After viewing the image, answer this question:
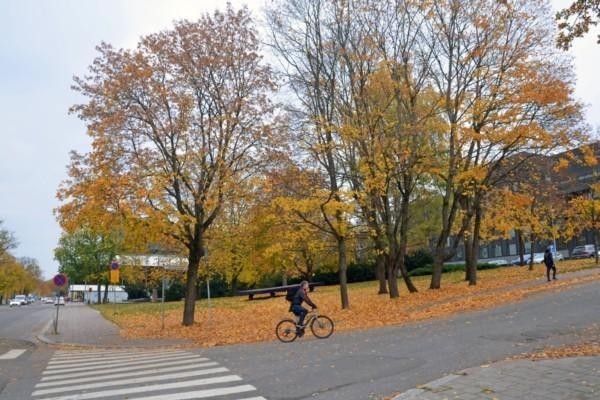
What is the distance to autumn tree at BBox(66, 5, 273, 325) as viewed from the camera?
18797 millimetres

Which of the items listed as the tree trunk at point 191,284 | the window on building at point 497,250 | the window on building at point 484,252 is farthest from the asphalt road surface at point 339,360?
the window on building at point 484,252

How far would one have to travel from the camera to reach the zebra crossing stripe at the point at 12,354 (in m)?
14.6

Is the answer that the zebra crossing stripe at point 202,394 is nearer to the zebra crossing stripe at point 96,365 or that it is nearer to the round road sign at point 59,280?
the zebra crossing stripe at point 96,365

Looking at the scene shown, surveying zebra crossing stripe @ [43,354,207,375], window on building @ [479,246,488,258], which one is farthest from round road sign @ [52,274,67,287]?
window on building @ [479,246,488,258]

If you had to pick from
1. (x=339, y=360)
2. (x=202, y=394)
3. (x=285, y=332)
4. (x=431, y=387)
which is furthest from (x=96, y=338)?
(x=431, y=387)

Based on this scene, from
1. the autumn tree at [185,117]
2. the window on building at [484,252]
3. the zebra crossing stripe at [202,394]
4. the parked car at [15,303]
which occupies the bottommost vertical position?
the parked car at [15,303]

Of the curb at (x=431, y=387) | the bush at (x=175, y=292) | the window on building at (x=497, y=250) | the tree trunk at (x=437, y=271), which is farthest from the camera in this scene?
the window on building at (x=497, y=250)

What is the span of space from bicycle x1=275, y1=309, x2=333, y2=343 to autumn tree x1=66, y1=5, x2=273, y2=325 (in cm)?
621

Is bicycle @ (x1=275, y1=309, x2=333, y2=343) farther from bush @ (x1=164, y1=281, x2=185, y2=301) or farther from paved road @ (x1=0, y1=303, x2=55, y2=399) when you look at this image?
bush @ (x1=164, y1=281, x2=185, y2=301)

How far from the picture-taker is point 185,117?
19688mm

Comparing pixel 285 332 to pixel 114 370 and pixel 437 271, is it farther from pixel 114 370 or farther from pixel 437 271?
pixel 437 271

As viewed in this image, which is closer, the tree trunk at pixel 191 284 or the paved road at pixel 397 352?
the paved road at pixel 397 352

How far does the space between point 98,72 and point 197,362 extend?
1240 centimetres

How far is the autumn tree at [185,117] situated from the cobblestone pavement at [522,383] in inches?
505
